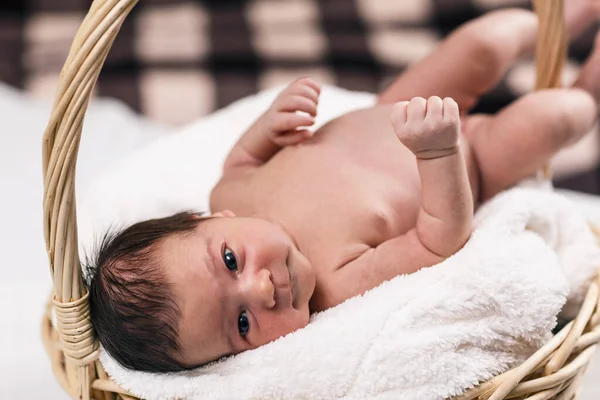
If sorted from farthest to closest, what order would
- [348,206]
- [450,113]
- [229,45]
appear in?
1. [229,45]
2. [348,206]
3. [450,113]

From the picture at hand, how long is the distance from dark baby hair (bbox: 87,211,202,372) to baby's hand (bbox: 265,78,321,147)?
0.83ft

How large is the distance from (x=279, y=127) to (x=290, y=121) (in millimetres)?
21

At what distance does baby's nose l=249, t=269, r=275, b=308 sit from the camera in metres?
0.80

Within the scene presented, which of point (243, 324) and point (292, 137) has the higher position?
point (292, 137)

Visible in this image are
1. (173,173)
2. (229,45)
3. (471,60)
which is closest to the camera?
(471,60)

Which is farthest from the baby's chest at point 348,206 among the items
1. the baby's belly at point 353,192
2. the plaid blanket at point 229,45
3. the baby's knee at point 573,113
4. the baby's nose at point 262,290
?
the plaid blanket at point 229,45

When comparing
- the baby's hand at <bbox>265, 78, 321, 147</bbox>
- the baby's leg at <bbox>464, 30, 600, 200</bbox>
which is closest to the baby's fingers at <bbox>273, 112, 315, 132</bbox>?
the baby's hand at <bbox>265, 78, 321, 147</bbox>

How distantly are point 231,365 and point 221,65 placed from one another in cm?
121

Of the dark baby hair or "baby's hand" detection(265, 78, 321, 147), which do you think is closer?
the dark baby hair

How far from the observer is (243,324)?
827 millimetres

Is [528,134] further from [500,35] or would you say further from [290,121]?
[290,121]

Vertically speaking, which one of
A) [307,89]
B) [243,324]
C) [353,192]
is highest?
[307,89]

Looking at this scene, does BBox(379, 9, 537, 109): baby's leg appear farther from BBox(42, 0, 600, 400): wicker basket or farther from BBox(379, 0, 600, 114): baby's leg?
BBox(42, 0, 600, 400): wicker basket

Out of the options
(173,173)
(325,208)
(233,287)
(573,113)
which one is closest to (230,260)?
(233,287)
